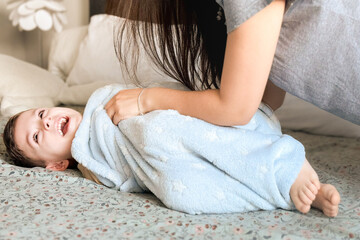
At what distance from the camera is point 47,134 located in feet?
4.21

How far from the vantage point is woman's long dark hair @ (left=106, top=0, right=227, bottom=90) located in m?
1.10

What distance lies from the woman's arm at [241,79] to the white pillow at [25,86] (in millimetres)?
891

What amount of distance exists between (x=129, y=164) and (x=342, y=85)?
560 millimetres

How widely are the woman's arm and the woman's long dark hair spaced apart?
0.13 m

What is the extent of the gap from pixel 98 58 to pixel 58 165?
34.6 inches

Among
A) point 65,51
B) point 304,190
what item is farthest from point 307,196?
point 65,51

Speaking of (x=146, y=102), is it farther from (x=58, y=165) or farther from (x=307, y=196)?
(x=307, y=196)

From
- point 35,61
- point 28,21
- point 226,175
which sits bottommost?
point 35,61

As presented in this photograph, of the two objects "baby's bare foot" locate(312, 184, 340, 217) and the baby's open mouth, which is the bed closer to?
"baby's bare foot" locate(312, 184, 340, 217)

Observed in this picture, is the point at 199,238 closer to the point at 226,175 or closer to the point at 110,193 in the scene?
the point at 226,175

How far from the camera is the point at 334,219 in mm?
987

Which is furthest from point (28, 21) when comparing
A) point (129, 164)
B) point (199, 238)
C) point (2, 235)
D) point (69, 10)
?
point (199, 238)

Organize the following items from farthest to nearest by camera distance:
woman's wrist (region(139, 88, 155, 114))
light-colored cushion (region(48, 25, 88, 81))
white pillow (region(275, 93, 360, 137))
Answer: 1. light-colored cushion (region(48, 25, 88, 81))
2. white pillow (region(275, 93, 360, 137))
3. woman's wrist (region(139, 88, 155, 114))

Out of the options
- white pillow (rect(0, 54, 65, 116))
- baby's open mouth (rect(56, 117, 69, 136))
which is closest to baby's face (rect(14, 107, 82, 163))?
baby's open mouth (rect(56, 117, 69, 136))
